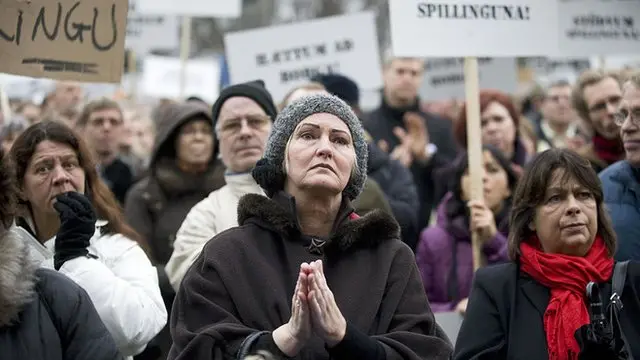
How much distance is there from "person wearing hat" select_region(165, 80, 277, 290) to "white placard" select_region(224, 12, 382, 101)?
2344 millimetres

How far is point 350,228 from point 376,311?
0.31 metres

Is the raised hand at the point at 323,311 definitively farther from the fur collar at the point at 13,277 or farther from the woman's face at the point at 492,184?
the woman's face at the point at 492,184

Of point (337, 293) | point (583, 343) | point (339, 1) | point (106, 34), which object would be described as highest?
point (339, 1)

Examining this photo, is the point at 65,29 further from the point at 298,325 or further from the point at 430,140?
the point at 430,140

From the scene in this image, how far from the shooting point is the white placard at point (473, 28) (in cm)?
698

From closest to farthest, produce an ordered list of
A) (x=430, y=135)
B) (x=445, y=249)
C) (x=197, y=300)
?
(x=197, y=300) < (x=445, y=249) < (x=430, y=135)

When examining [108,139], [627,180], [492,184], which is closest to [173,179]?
[492,184]

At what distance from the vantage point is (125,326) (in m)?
5.41

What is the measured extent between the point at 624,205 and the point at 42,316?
2.87 m

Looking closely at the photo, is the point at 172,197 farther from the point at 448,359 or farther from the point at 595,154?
the point at 448,359

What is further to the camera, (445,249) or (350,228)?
(445,249)

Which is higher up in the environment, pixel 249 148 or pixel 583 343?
pixel 249 148

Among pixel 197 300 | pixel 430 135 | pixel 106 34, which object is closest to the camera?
pixel 197 300

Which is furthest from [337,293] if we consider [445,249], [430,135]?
[430,135]
